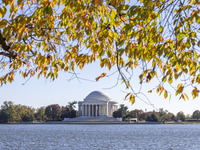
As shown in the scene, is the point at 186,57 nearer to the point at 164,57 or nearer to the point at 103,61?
the point at 164,57

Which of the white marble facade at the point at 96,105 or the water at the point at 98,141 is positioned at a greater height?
the white marble facade at the point at 96,105

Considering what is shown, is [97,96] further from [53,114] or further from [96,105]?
[53,114]

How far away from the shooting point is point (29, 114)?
138 m

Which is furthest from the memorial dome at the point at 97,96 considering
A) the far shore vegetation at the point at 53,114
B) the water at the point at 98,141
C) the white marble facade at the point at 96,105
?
the water at the point at 98,141

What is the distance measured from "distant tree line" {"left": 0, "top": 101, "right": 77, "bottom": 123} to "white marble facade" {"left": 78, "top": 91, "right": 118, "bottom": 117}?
18.7 feet

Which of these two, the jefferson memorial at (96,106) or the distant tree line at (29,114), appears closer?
the distant tree line at (29,114)

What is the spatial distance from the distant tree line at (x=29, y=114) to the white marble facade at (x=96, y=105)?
5.70 meters

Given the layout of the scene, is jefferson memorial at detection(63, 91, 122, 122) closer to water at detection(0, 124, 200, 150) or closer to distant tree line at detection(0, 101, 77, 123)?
distant tree line at detection(0, 101, 77, 123)

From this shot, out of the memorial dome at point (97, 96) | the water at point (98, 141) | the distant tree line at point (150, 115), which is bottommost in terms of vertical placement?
the water at point (98, 141)

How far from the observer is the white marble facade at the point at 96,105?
151 meters

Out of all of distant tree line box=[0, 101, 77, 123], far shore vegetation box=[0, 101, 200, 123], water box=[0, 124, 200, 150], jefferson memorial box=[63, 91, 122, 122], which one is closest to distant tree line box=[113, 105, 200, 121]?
far shore vegetation box=[0, 101, 200, 123]

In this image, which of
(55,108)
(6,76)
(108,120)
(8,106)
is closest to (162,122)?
(108,120)

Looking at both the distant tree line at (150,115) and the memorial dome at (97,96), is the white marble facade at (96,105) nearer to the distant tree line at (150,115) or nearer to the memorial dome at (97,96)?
the memorial dome at (97,96)

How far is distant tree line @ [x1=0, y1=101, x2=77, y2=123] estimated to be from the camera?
138 meters
